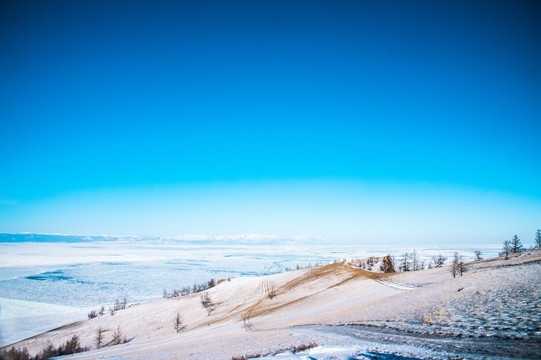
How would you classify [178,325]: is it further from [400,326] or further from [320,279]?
[400,326]

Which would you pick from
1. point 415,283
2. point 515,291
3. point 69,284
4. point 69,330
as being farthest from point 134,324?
point 69,284

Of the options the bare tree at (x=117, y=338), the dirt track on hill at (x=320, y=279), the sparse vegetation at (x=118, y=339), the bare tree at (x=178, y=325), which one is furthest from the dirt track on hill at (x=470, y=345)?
the bare tree at (x=117, y=338)

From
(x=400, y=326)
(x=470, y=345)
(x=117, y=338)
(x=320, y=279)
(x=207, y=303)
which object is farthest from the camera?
(x=207, y=303)

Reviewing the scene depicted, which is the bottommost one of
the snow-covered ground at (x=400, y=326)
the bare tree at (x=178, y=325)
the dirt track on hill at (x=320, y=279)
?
the bare tree at (x=178, y=325)

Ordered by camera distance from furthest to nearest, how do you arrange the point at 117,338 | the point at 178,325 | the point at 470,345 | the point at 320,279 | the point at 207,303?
the point at 207,303 → the point at 320,279 → the point at 178,325 → the point at 117,338 → the point at 470,345

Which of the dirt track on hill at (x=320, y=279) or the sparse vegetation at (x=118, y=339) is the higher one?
the dirt track on hill at (x=320, y=279)

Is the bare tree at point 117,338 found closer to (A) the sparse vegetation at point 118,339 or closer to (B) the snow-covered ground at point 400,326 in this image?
(A) the sparse vegetation at point 118,339

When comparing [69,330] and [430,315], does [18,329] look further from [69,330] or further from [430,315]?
[430,315]

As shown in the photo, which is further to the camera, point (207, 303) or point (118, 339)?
point (207, 303)

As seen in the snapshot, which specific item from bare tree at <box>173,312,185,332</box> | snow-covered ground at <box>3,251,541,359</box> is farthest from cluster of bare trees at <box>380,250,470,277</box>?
bare tree at <box>173,312,185,332</box>

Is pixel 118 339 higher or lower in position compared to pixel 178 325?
lower

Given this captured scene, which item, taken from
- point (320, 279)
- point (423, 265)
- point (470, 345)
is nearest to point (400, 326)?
point (470, 345)

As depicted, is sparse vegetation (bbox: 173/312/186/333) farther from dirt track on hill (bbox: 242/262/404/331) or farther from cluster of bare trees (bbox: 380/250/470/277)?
cluster of bare trees (bbox: 380/250/470/277)

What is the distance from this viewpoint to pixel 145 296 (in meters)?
111
